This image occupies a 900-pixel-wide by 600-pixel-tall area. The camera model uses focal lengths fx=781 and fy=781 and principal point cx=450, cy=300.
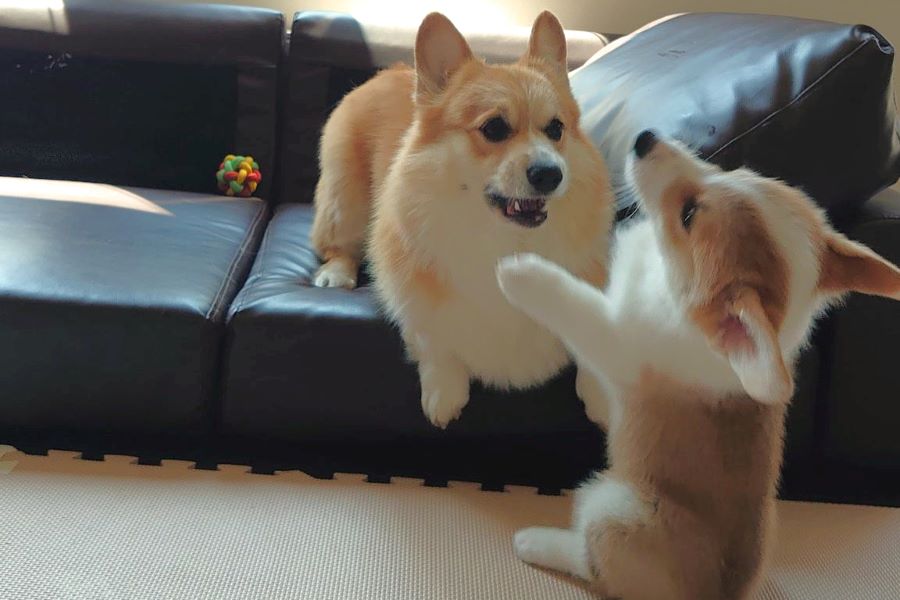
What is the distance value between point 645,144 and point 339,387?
749 millimetres

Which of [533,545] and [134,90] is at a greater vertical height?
[134,90]

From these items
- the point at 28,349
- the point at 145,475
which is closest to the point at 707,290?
the point at 145,475

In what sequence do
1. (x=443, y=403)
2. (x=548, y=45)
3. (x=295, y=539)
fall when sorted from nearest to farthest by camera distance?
(x=295, y=539), (x=443, y=403), (x=548, y=45)

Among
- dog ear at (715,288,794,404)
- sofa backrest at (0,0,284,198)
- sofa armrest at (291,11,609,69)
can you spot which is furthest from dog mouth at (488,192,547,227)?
sofa backrest at (0,0,284,198)

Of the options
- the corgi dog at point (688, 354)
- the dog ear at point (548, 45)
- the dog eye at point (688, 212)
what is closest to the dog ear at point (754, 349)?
the corgi dog at point (688, 354)

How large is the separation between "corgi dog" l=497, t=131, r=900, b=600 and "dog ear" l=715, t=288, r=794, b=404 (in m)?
0.03

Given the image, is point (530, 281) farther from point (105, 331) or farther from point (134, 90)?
point (134, 90)

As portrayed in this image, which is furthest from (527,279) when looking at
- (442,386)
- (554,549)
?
(554,549)

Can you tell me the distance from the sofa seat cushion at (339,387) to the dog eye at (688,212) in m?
0.45

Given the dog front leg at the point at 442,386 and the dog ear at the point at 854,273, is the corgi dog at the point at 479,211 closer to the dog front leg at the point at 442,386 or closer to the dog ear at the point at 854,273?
the dog front leg at the point at 442,386

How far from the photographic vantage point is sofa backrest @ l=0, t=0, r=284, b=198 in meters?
2.33

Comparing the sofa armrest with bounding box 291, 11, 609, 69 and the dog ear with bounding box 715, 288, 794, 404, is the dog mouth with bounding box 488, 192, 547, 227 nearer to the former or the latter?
the dog ear with bounding box 715, 288, 794, 404

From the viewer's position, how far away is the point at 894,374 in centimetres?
153

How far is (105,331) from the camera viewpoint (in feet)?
4.99
